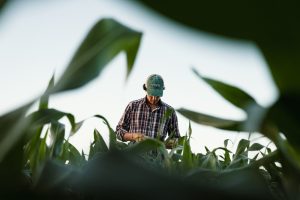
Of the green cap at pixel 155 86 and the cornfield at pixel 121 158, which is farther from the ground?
the green cap at pixel 155 86

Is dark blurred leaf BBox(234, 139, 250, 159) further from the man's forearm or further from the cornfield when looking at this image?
the man's forearm

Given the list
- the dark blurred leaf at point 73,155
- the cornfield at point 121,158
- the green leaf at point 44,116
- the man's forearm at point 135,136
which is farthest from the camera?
the man's forearm at point 135,136

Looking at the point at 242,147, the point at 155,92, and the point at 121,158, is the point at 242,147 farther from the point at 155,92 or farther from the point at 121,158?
the point at 155,92

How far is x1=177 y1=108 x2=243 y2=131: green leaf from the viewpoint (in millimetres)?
182

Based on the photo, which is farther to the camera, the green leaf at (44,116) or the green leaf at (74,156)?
the green leaf at (74,156)

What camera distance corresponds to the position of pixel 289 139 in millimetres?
148

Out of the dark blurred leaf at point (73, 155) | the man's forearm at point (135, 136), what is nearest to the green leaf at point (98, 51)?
the dark blurred leaf at point (73, 155)

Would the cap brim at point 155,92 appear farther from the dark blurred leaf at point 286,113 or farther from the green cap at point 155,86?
the dark blurred leaf at point 286,113

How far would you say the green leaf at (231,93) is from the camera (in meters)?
0.18

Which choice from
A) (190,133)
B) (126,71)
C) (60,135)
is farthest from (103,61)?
(190,133)

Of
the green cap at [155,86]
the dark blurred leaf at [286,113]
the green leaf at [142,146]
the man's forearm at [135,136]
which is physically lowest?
the green leaf at [142,146]

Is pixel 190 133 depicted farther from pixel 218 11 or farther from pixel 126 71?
pixel 218 11

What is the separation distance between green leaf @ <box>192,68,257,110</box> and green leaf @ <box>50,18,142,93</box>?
4cm

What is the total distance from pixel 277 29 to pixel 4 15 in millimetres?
81
